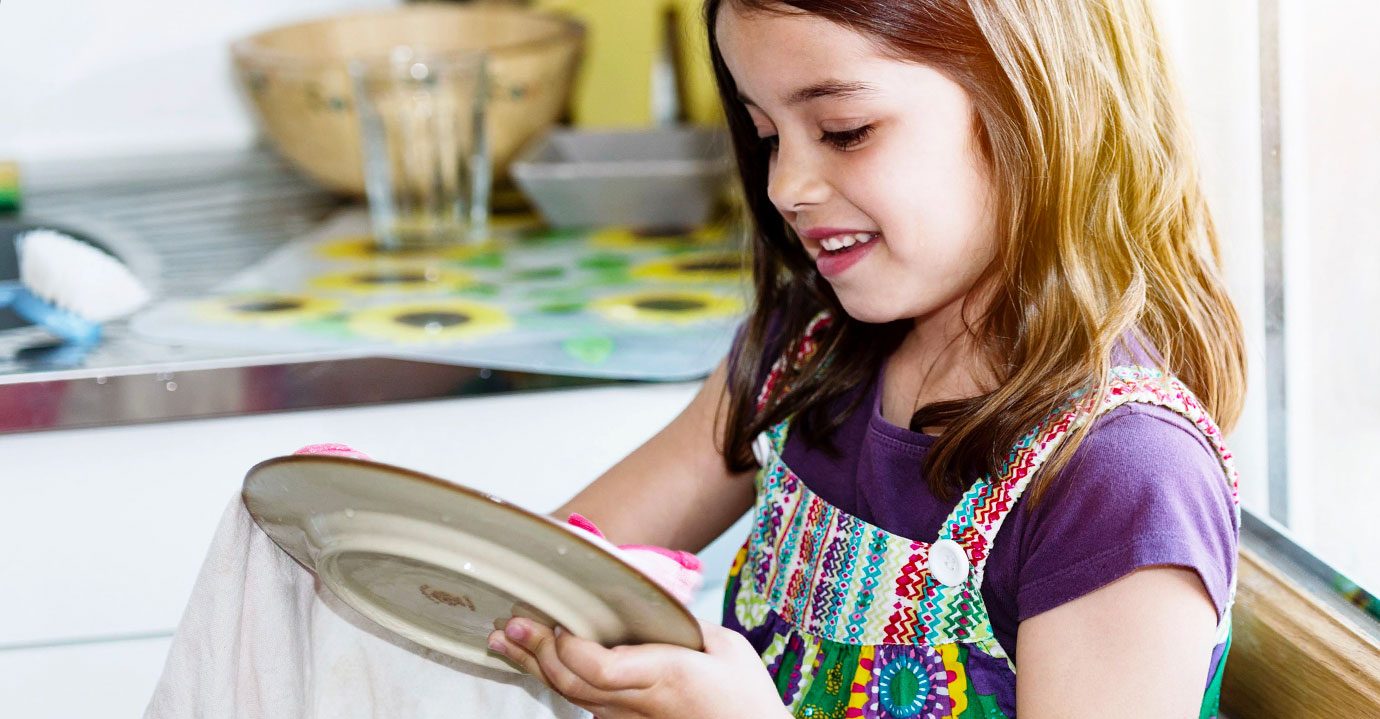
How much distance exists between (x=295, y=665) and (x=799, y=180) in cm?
41

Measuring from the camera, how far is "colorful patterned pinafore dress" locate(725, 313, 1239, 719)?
777mm

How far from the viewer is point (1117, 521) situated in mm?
720

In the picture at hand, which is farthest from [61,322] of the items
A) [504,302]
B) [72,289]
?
[504,302]

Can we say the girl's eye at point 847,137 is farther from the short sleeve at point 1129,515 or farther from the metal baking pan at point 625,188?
the metal baking pan at point 625,188

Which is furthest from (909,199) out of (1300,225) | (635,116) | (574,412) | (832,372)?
(635,116)

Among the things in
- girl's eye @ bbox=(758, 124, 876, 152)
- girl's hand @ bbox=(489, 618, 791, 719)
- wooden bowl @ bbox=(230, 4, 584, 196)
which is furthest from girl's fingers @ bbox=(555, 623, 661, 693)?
wooden bowl @ bbox=(230, 4, 584, 196)

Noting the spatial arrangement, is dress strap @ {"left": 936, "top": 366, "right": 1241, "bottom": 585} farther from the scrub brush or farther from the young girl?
the scrub brush

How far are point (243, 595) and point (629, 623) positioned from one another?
273mm

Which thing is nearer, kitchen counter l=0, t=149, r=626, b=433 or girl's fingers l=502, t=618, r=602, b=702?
girl's fingers l=502, t=618, r=602, b=702

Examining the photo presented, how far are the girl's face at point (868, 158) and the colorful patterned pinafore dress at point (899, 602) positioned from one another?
110 mm

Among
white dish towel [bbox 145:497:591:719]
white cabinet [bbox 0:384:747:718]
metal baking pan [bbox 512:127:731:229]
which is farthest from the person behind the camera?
metal baking pan [bbox 512:127:731:229]

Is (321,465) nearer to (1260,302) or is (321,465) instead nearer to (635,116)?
(1260,302)

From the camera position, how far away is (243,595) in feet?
2.75

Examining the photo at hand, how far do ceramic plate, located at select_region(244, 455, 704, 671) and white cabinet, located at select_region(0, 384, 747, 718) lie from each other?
368mm
